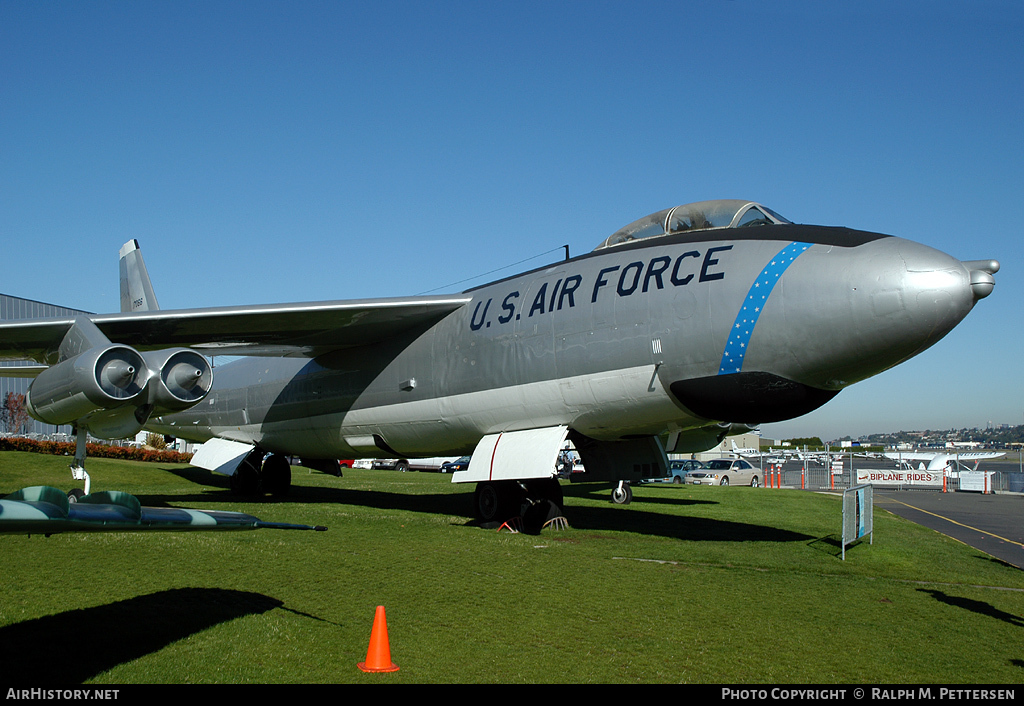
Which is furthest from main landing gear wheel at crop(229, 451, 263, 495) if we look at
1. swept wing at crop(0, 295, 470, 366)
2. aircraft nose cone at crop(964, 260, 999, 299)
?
aircraft nose cone at crop(964, 260, 999, 299)

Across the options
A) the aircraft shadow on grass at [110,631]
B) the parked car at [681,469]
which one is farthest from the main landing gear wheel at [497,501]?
the parked car at [681,469]

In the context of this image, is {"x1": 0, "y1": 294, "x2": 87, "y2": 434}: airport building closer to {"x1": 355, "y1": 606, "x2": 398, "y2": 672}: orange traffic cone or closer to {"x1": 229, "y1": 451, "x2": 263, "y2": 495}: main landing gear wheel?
{"x1": 229, "y1": 451, "x2": 263, "y2": 495}: main landing gear wheel

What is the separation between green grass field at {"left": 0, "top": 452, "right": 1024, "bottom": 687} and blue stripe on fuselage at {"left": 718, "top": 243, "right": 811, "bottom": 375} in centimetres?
281

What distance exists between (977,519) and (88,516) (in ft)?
72.6

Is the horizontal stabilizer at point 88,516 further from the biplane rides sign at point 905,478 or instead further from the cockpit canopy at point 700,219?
the biplane rides sign at point 905,478

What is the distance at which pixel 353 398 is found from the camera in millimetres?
15055

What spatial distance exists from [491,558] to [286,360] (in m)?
9.74

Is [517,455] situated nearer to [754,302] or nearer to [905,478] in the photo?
[754,302]

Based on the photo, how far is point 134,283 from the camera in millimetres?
20250

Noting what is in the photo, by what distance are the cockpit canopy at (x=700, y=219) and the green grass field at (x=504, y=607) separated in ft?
15.8

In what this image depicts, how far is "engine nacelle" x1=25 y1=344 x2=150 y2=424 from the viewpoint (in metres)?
9.86
